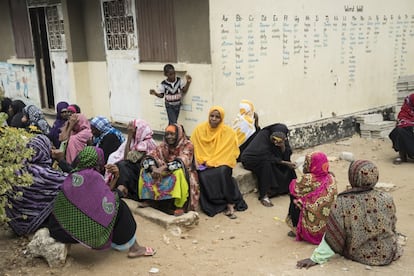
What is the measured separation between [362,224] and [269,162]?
2.25m

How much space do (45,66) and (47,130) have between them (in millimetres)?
3219

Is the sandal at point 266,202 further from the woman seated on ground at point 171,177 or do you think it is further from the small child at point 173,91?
the small child at point 173,91

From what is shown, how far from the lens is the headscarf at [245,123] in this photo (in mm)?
6301

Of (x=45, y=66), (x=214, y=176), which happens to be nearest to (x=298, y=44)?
(x=214, y=176)

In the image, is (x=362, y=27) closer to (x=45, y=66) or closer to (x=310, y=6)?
(x=310, y=6)

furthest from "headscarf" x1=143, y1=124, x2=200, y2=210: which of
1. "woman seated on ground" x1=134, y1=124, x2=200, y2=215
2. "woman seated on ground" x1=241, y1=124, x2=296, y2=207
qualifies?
"woman seated on ground" x1=241, y1=124, x2=296, y2=207

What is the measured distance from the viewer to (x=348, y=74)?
28.5ft

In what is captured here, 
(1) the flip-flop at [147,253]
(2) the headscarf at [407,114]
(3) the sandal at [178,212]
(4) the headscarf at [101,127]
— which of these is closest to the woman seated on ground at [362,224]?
(1) the flip-flop at [147,253]

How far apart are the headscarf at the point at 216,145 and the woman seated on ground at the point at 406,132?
126 inches

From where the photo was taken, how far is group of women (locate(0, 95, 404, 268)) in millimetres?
3623

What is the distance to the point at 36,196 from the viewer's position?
13.2ft

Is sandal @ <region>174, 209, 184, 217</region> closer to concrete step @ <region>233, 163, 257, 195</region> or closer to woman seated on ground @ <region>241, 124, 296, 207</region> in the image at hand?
concrete step @ <region>233, 163, 257, 195</region>

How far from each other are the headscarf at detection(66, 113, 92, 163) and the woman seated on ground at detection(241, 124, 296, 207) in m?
2.01

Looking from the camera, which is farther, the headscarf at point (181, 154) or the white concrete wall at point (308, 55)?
the white concrete wall at point (308, 55)
